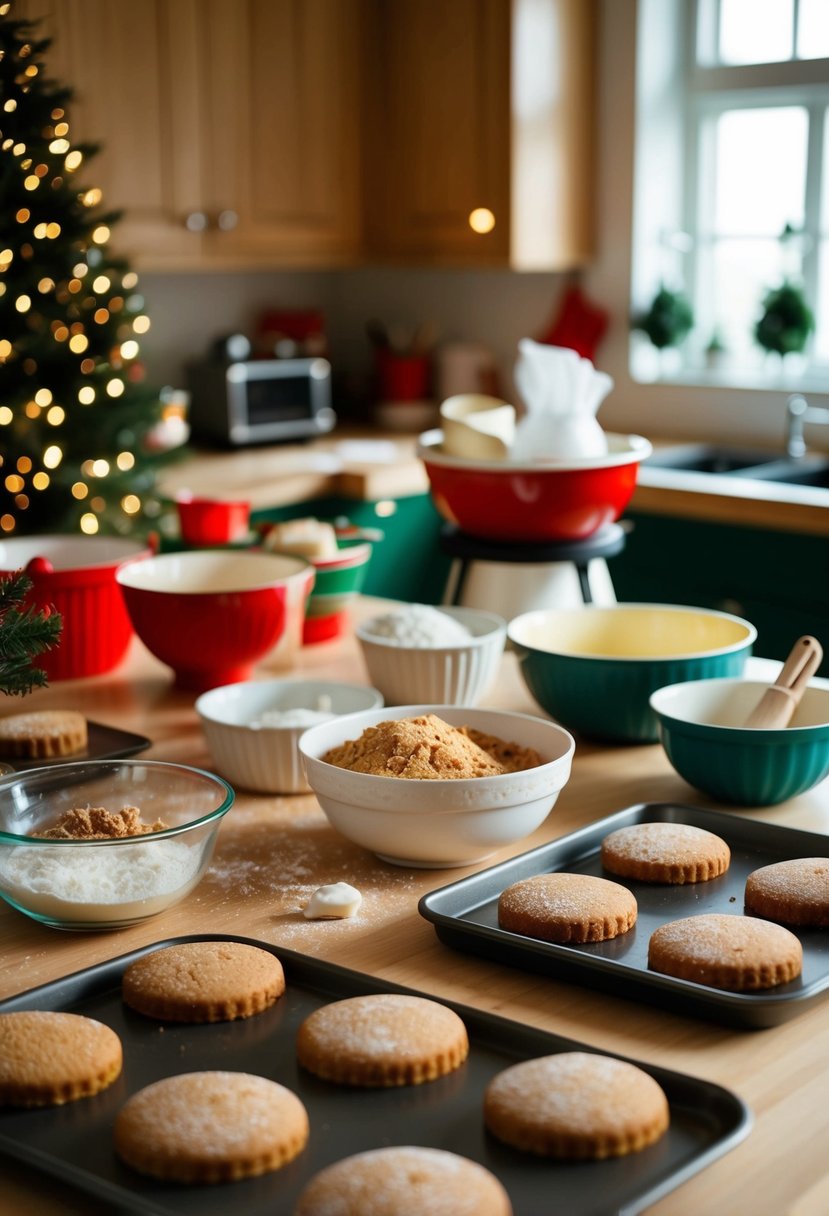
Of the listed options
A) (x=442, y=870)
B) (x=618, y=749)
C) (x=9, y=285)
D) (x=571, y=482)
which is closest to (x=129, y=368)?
(x=9, y=285)

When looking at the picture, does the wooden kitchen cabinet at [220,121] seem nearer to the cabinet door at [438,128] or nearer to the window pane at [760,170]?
the cabinet door at [438,128]

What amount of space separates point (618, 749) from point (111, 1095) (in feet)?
2.52

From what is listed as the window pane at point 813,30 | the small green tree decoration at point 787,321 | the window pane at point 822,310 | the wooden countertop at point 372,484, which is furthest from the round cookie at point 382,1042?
the window pane at point 813,30

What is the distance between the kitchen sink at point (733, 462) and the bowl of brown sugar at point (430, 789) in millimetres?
2208

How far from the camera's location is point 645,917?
1.00 m

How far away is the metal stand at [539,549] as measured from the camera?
1.75m

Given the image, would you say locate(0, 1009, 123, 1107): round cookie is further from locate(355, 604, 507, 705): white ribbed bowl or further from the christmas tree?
the christmas tree

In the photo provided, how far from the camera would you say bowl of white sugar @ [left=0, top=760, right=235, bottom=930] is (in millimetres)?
966

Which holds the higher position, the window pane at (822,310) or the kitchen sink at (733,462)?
the window pane at (822,310)

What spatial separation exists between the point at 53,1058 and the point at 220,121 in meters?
3.17

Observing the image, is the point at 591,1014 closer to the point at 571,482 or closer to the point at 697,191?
the point at 571,482

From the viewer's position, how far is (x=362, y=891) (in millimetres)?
1072

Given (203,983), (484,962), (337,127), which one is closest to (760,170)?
(337,127)

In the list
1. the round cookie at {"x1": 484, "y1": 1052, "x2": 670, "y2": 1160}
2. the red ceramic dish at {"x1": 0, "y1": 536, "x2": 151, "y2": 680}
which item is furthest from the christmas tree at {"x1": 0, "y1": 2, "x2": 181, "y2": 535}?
the round cookie at {"x1": 484, "y1": 1052, "x2": 670, "y2": 1160}
